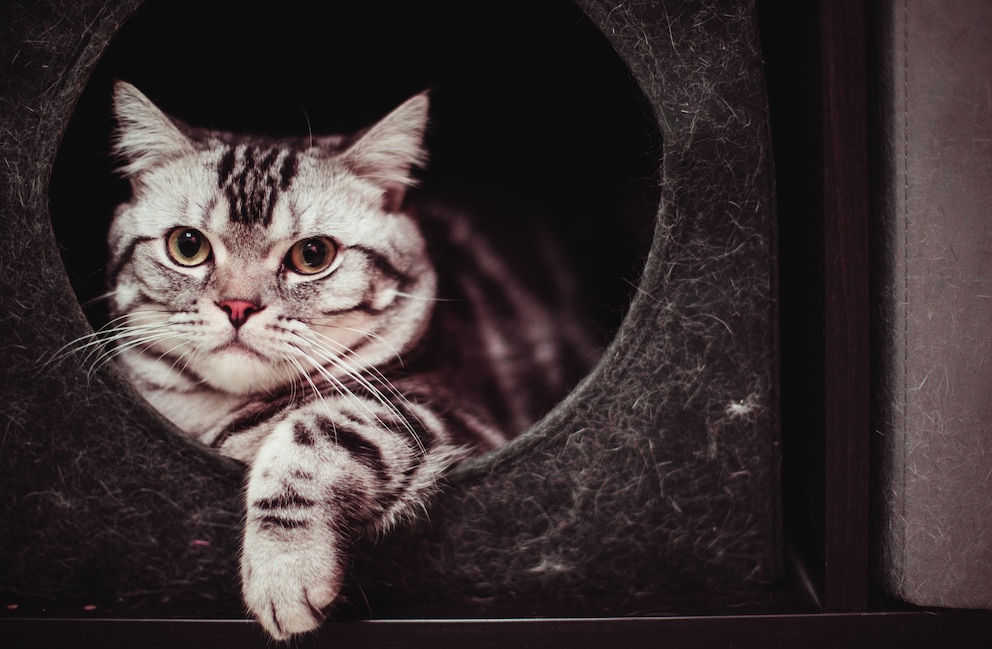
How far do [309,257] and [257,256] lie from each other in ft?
0.22

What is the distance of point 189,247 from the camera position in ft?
2.87

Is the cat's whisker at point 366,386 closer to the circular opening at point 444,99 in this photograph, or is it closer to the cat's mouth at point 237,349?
the cat's mouth at point 237,349

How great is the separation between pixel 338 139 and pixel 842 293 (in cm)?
75

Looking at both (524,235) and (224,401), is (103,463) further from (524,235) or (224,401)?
(524,235)

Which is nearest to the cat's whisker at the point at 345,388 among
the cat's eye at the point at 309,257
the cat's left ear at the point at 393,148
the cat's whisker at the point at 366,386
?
the cat's whisker at the point at 366,386

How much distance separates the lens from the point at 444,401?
0.94m

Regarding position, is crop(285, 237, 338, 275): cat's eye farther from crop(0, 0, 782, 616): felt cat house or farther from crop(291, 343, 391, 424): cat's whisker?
crop(0, 0, 782, 616): felt cat house

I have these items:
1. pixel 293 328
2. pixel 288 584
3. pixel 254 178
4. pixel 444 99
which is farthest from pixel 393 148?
pixel 288 584

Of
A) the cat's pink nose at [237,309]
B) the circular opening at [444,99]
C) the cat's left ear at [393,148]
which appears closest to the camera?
the cat's pink nose at [237,309]

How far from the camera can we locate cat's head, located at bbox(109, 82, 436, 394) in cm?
83

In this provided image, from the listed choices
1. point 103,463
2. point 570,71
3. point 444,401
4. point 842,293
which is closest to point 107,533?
point 103,463

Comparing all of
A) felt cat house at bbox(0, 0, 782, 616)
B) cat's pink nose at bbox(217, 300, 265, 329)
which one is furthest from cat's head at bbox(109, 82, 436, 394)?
felt cat house at bbox(0, 0, 782, 616)

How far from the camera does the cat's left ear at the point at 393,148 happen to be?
92 cm

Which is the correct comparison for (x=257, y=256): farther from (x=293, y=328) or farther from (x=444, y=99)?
(x=444, y=99)
